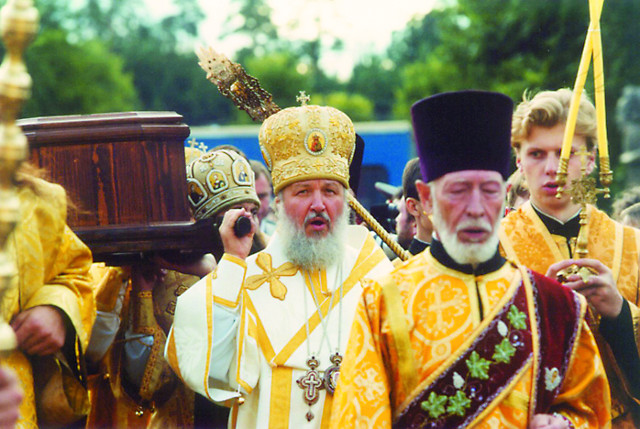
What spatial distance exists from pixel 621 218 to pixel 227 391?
305 centimetres

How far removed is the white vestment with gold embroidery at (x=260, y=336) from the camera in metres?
4.04

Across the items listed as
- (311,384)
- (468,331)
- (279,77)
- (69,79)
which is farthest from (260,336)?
(279,77)

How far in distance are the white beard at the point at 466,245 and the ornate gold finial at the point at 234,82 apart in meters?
1.80

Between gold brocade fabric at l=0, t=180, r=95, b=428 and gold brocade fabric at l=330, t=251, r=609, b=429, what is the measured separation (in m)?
1.16

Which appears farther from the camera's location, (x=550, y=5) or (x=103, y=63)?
(x=103, y=63)

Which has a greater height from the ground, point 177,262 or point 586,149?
point 586,149

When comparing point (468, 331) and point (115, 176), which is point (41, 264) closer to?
point (115, 176)

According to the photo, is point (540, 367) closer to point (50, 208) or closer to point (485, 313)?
point (485, 313)

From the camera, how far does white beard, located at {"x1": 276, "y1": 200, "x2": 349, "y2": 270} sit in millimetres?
4395

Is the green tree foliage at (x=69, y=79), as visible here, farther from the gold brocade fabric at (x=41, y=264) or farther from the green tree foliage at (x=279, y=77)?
the gold brocade fabric at (x=41, y=264)

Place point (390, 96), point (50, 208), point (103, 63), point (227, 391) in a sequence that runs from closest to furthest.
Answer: point (50, 208), point (227, 391), point (103, 63), point (390, 96)

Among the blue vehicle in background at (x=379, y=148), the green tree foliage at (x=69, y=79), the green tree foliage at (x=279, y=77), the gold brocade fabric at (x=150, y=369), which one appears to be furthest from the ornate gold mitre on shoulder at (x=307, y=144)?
the green tree foliage at (x=279, y=77)

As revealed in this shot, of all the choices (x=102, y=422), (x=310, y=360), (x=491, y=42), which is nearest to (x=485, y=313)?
(x=310, y=360)

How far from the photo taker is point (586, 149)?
4.10 meters
